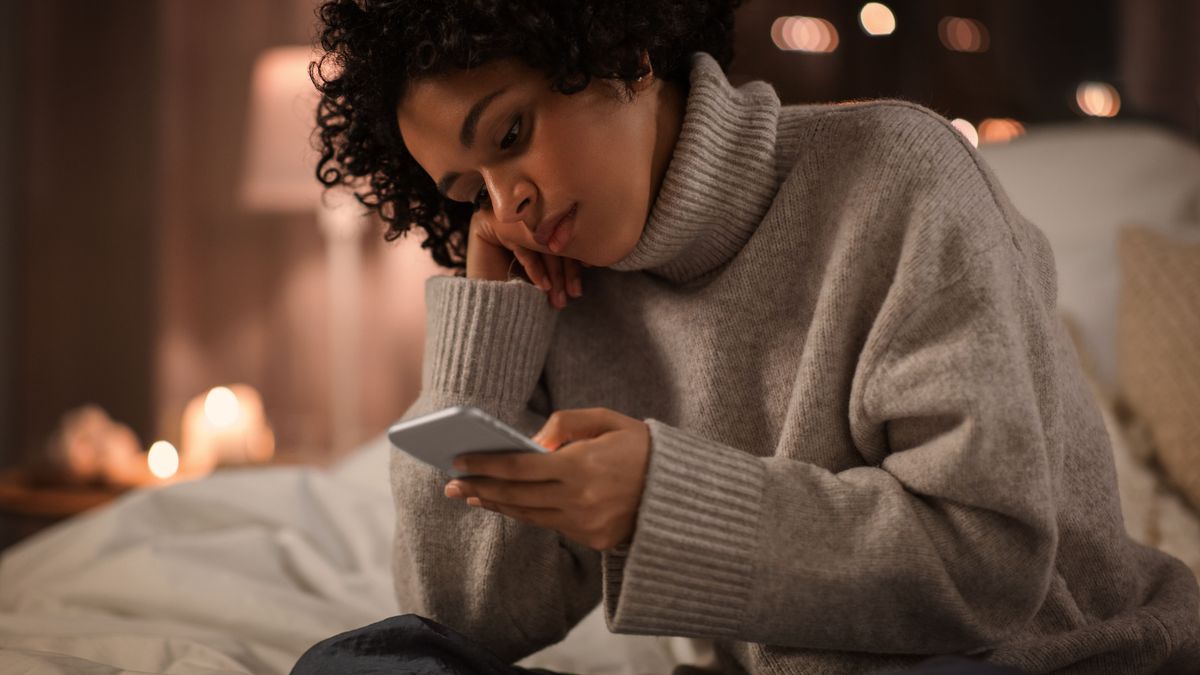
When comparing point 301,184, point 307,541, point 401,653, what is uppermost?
point 301,184

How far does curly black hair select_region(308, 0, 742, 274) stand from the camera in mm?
836

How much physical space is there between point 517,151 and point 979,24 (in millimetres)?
1526

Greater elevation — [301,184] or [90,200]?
[301,184]

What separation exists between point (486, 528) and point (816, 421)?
322 mm

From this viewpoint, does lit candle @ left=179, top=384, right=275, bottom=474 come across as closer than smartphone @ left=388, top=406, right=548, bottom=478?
No

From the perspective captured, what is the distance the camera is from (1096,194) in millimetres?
1841

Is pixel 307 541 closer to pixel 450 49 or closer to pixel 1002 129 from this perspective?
pixel 450 49

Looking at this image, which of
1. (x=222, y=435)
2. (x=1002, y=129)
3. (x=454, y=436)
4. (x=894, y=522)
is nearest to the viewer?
(x=454, y=436)

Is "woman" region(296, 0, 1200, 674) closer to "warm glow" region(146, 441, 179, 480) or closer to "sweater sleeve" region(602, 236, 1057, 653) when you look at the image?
"sweater sleeve" region(602, 236, 1057, 653)

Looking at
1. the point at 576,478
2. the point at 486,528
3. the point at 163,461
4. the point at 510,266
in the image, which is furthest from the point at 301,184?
the point at 576,478

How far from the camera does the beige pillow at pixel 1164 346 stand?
1.37 meters

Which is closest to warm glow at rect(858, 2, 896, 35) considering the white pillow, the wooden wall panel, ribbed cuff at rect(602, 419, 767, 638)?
the white pillow

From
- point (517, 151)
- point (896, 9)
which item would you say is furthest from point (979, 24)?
point (517, 151)

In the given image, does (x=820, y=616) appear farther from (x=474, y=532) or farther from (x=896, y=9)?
(x=896, y=9)
